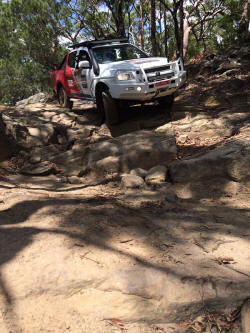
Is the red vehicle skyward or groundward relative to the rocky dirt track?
skyward

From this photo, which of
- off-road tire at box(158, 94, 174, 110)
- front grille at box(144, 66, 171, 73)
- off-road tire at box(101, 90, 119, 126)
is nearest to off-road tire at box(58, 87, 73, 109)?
off-road tire at box(101, 90, 119, 126)

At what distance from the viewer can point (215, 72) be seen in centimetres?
1193

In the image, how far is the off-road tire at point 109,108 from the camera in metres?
7.42

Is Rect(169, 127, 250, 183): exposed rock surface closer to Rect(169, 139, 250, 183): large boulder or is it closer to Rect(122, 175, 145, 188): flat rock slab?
Rect(169, 139, 250, 183): large boulder

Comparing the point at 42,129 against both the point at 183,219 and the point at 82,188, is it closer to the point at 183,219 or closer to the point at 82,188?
the point at 82,188

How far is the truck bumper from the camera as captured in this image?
6843 millimetres

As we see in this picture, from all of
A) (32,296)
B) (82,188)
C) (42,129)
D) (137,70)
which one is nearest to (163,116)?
(137,70)

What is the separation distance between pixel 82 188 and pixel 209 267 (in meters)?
2.83

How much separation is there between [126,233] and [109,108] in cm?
485

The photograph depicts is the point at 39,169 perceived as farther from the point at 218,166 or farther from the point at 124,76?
the point at 218,166

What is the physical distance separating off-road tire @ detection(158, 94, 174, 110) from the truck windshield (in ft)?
4.04

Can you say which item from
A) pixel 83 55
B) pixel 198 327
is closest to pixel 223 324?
pixel 198 327

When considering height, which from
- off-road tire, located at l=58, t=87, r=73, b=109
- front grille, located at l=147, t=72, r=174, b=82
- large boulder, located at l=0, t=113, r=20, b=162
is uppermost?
front grille, located at l=147, t=72, r=174, b=82

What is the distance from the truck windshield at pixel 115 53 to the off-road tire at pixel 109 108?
1047 millimetres
